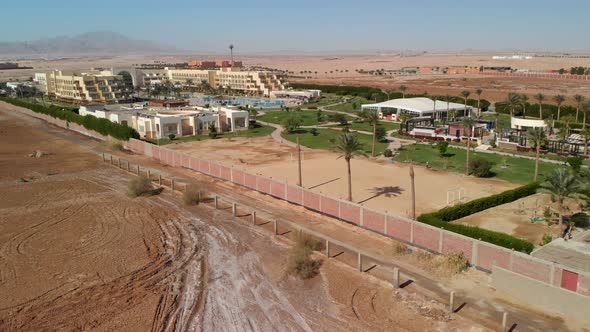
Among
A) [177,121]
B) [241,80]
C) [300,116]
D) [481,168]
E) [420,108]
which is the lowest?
[481,168]

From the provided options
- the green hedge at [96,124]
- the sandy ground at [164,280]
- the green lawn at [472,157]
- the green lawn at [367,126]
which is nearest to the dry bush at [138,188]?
the sandy ground at [164,280]

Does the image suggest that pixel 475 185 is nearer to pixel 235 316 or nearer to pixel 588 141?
pixel 588 141

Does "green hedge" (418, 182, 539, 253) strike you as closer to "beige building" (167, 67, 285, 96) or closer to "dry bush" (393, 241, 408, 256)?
"dry bush" (393, 241, 408, 256)

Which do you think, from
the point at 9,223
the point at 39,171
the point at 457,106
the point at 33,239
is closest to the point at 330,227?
the point at 33,239

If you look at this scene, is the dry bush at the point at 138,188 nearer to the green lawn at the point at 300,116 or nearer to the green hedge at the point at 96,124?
the green hedge at the point at 96,124

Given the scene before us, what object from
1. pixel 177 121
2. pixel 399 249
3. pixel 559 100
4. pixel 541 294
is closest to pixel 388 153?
pixel 399 249

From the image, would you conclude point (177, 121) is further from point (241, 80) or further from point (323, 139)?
point (241, 80)
